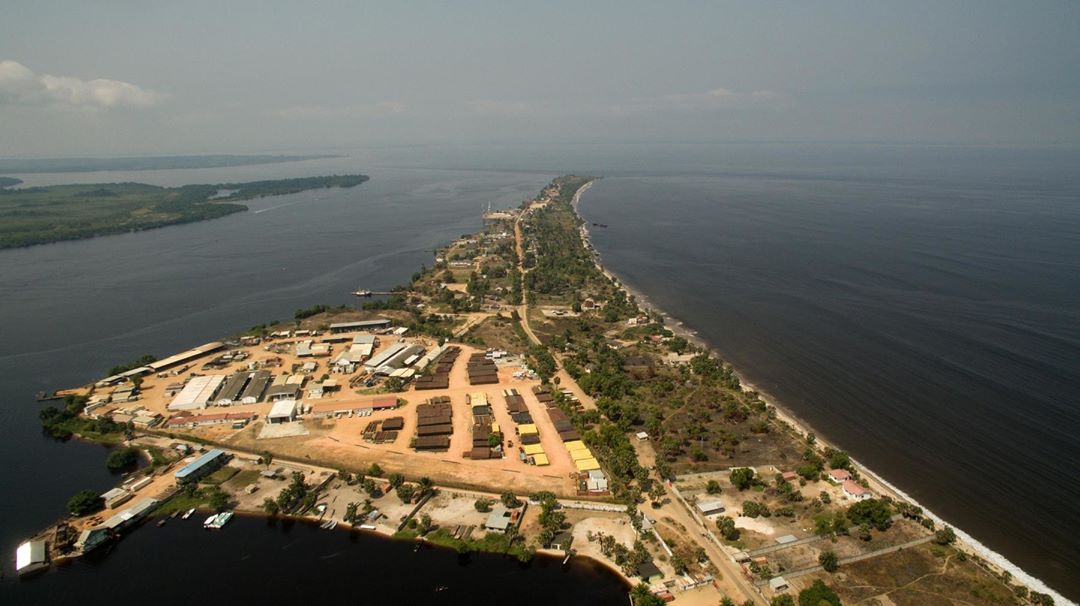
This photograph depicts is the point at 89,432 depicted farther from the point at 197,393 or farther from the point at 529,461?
the point at 529,461

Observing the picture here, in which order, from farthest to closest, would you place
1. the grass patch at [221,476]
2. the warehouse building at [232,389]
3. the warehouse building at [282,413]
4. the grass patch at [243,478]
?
the warehouse building at [232,389] < the warehouse building at [282,413] < the grass patch at [221,476] < the grass patch at [243,478]

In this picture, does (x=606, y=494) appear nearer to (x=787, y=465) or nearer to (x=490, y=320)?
(x=787, y=465)

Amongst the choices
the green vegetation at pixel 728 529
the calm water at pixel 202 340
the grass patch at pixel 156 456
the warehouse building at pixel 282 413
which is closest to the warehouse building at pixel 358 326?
the calm water at pixel 202 340

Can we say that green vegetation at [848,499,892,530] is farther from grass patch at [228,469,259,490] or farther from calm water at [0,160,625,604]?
grass patch at [228,469,259,490]

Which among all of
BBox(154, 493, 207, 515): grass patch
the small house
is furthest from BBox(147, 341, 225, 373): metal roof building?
the small house

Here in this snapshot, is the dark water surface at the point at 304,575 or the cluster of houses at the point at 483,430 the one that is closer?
the dark water surface at the point at 304,575

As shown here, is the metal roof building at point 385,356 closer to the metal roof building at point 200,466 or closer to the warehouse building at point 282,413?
the warehouse building at point 282,413
